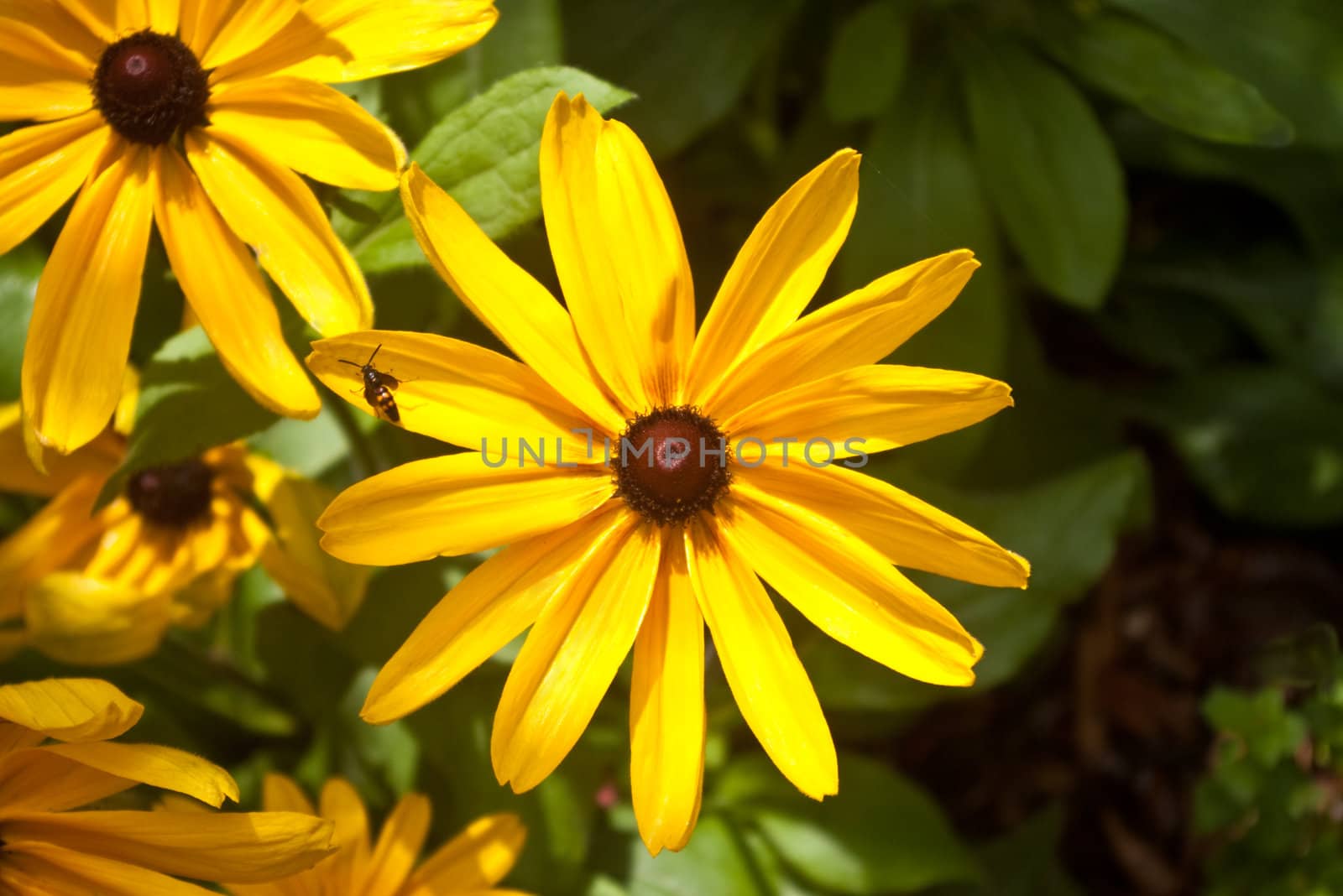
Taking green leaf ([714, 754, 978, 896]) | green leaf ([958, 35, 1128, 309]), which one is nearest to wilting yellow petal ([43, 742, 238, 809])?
green leaf ([714, 754, 978, 896])

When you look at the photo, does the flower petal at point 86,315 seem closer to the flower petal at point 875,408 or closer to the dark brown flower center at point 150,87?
the dark brown flower center at point 150,87

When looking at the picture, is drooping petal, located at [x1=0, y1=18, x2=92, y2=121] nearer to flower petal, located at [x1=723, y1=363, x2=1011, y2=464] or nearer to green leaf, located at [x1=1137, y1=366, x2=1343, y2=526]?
flower petal, located at [x1=723, y1=363, x2=1011, y2=464]

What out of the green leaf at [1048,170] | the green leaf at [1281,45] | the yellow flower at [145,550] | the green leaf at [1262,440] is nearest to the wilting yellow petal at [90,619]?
the yellow flower at [145,550]

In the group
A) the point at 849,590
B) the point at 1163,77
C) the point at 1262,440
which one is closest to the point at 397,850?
the point at 849,590

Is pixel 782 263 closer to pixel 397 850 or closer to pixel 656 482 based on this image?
pixel 656 482

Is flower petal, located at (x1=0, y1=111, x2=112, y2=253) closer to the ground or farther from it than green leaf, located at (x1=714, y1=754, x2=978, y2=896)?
farther from it

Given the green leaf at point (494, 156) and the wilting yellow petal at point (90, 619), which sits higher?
the green leaf at point (494, 156)

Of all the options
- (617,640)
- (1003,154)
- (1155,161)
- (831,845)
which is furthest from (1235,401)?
(617,640)
